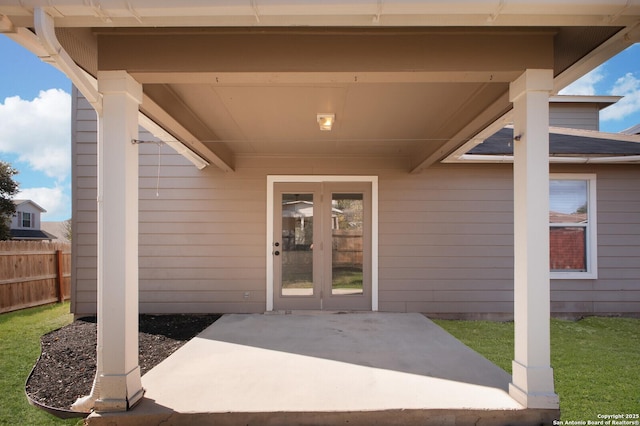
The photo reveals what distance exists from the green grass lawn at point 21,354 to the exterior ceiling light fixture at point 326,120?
3105mm

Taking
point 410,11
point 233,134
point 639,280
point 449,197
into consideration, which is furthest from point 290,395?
point 639,280

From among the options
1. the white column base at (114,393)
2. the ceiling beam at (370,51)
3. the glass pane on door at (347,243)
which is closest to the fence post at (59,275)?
the glass pane on door at (347,243)

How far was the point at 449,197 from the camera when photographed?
5.95 m

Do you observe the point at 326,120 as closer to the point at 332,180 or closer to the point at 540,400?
the point at 332,180

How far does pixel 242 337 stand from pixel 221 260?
1762 millimetres

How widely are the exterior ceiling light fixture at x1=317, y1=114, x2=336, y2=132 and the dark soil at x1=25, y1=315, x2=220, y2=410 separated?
2725mm

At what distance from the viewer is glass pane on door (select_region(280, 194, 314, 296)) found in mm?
5844

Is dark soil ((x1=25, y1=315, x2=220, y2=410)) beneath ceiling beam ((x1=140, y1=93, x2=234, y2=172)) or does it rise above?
beneath

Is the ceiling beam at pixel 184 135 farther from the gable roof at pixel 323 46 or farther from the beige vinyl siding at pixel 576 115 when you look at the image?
the beige vinyl siding at pixel 576 115

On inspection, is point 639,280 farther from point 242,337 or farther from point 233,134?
point 233,134

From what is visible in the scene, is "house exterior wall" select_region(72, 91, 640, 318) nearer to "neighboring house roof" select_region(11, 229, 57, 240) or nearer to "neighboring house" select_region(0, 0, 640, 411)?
"neighboring house" select_region(0, 0, 640, 411)

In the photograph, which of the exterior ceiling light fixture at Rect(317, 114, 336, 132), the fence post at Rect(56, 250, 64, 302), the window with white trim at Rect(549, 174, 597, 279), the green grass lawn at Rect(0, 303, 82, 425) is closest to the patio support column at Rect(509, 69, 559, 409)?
the exterior ceiling light fixture at Rect(317, 114, 336, 132)

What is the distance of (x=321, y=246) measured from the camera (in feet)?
19.2

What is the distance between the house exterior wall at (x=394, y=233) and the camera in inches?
228
